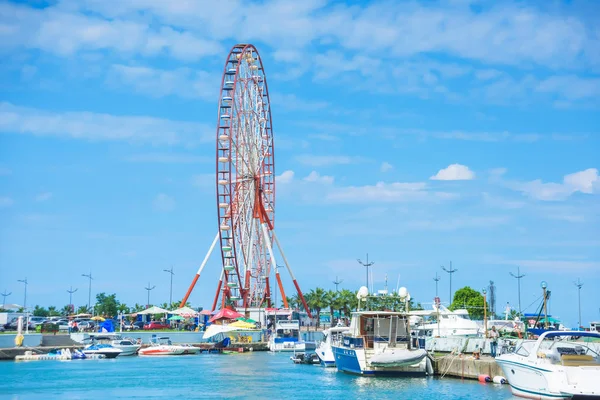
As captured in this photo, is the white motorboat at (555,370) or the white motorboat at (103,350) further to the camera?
the white motorboat at (103,350)

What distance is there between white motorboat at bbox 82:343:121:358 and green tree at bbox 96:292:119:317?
71.7 m

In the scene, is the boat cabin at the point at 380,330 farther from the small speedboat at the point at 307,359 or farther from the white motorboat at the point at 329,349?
the small speedboat at the point at 307,359

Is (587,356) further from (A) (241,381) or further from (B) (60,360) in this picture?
(B) (60,360)

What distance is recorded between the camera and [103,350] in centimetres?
7662

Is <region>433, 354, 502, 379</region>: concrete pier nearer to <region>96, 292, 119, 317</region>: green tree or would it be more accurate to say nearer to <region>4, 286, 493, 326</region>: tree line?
<region>4, 286, 493, 326</region>: tree line

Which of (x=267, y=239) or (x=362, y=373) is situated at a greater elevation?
(x=267, y=239)

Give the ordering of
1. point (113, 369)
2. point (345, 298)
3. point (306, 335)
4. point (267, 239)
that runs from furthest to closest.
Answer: point (345, 298) < point (267, 239) < point (306, 335) < point (113, 369)

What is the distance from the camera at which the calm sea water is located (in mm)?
42844

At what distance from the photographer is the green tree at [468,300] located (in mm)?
102912

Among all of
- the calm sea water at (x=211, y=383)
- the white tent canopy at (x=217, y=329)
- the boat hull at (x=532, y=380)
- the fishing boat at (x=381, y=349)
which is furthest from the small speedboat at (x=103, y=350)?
the boat hull at (x=532, y=380)

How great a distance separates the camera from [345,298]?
123 metres

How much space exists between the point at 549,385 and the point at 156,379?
29.4 m

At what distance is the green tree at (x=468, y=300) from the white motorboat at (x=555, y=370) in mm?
67356

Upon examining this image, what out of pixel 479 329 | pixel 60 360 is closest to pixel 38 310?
pixel 60 360
